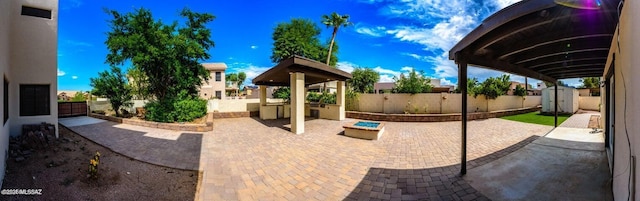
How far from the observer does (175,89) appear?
1309 cm

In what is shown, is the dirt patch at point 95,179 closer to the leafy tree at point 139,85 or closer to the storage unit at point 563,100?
the leafy tree at point 139,85

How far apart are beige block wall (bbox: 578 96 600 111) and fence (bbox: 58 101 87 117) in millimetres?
36672

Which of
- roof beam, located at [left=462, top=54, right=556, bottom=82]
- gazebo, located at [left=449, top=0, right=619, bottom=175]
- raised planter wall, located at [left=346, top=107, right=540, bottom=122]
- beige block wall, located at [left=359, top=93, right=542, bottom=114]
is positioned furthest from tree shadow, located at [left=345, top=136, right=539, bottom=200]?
beige block wall, located at [left=359, top=93, right=542, bottom=114]

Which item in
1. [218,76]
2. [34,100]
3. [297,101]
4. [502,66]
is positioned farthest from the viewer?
[218,76]

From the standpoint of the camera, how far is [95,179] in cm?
430

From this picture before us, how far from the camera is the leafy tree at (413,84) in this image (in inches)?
545

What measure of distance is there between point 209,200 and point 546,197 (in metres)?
5.28

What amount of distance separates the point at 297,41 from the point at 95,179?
1794 centimetres

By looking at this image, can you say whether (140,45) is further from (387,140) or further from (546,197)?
(546,197)

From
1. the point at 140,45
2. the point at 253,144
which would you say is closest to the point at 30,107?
the point at 140,45

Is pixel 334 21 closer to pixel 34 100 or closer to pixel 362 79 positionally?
pixel 362 79

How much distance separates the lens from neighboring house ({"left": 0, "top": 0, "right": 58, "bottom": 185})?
6.63 m

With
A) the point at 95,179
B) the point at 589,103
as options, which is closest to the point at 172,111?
the point at 95,179

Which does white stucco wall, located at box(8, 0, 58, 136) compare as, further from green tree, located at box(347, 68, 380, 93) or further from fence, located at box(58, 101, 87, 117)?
green tree, located at box(347, 68, 380, 93)
